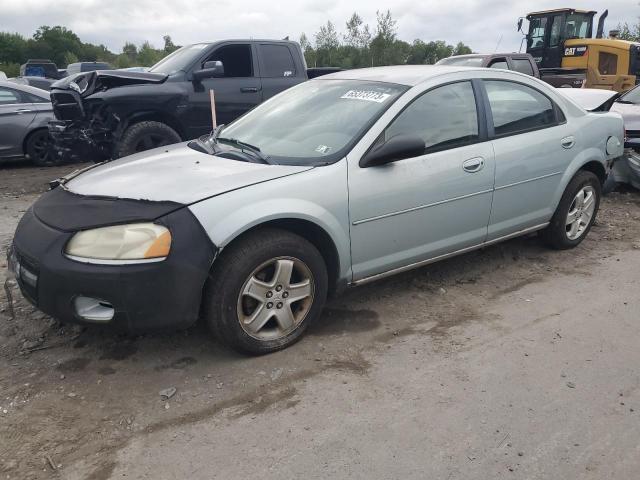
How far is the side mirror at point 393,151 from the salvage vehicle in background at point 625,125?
265 centimetres

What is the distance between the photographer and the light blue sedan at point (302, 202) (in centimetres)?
287

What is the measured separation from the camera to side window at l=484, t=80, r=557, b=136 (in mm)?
4219

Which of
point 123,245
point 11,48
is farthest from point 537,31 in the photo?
point 11,48

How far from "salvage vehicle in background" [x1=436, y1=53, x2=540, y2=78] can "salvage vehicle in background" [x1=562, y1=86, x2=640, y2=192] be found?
3.34m

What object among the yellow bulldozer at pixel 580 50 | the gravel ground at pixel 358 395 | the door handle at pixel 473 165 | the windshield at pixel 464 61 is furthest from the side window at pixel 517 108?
the yellow bulldozer at pixel 580 50

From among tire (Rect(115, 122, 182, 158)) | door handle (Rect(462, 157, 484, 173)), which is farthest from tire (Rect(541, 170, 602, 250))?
tire (Rect(115, 122, 182, 158))

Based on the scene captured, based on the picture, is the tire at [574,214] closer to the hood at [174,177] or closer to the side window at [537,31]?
the hood at [174,177]

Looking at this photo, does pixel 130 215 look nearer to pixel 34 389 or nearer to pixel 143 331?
pixel 143 331

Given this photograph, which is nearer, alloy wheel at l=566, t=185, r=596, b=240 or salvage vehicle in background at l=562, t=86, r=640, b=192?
alloy wheel at l=566, t=185, r=596, b=240

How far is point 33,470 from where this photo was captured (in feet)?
7.79

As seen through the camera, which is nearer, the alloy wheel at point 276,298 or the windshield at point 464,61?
the alloy wheel at point 276,298

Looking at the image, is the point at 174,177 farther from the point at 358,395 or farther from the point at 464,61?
the point at 464,61

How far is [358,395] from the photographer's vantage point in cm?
290

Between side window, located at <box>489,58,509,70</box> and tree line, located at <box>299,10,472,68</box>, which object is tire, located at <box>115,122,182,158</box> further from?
tree line, located at <box>299,10,472,68</box>
